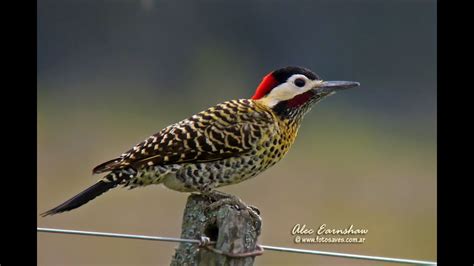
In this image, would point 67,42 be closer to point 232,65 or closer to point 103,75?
point 103,75

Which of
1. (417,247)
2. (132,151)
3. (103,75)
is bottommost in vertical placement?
(417,247)

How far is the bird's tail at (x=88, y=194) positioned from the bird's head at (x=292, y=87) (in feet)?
2.58

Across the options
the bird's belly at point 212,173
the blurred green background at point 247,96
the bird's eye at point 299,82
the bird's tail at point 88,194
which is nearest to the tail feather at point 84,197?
the bird's tail at point 88,194

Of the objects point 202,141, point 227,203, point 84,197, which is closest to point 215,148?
point 202,141

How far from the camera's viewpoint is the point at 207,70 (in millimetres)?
7117

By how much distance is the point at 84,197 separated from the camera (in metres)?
3.37

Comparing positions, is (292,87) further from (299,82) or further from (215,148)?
(215,148)

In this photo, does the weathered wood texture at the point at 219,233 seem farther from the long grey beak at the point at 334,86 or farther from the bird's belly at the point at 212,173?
the long grey beak at the point at 334,86

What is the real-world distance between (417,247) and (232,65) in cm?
236

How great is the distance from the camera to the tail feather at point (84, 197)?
3324 mm

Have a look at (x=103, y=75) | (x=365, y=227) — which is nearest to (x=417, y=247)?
(x=365, y=227)

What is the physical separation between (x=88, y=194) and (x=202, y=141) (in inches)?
20.7

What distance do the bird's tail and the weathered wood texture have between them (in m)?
0.40

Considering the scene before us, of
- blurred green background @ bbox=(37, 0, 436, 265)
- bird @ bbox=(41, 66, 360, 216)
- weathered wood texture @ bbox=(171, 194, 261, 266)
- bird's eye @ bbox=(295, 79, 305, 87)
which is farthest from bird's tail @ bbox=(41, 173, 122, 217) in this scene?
blurred green background @ bbox=(37, 0, 436, 265)
